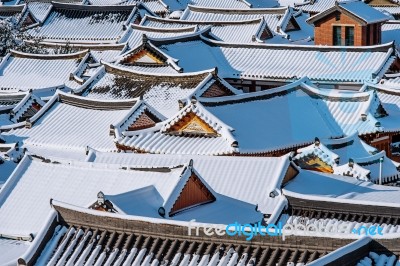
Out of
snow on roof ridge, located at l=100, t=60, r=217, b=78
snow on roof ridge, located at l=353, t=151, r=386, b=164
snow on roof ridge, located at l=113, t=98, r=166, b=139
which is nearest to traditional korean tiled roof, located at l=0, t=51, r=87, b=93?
snow on roof ridge, located at l=100, t=60, r=217, b=78

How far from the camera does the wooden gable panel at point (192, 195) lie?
883 inches

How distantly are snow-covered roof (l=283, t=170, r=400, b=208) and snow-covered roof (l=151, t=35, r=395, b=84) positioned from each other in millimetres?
14927

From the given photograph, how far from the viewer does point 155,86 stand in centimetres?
3766

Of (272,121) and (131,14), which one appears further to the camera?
(131,14)

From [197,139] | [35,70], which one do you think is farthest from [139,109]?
[35,70]

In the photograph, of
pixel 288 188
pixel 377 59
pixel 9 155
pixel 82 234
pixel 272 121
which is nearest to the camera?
pixel 82 234

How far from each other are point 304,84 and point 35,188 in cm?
1395

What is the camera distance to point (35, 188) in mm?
23047

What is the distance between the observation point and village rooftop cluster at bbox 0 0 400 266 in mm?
15953

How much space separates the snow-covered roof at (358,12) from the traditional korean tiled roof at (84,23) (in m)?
12.4

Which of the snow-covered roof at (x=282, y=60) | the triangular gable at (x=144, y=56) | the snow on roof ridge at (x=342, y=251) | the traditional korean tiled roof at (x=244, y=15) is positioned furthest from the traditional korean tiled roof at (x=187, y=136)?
the traditional korean tiled roof at (x=244, y=15)

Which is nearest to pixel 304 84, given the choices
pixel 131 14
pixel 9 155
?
→ pixel 9 155

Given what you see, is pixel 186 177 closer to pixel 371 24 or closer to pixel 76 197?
pixel 76 197

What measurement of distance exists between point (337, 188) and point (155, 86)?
558 inches
